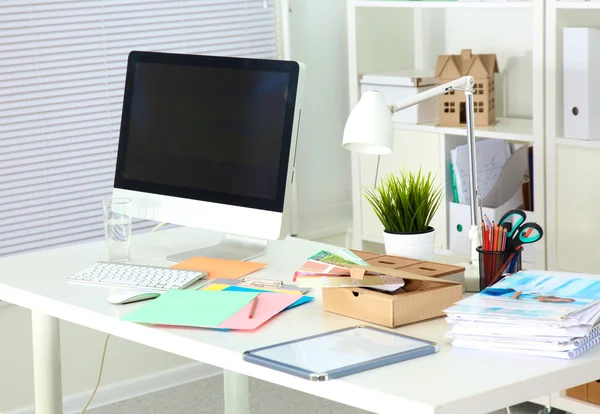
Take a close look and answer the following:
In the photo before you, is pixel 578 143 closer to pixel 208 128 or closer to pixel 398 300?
pixel 208 128

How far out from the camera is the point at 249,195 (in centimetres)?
221

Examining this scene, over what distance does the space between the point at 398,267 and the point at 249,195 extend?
0.43m

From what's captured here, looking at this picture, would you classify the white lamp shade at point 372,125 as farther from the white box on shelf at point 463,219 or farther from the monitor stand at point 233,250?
the white box on shelf at point 463,219

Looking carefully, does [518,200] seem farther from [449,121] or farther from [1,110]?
[1,110]

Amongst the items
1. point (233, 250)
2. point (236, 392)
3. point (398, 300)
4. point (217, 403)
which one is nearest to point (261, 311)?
point (398, 300)

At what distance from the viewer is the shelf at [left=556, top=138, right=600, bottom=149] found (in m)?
2.79

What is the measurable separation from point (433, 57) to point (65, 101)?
1.40 m

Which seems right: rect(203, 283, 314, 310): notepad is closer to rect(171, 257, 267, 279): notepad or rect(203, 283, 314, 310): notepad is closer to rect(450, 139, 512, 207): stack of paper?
Result: rect(171, 257, 267, 279): notepad

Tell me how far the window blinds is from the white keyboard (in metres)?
1.05

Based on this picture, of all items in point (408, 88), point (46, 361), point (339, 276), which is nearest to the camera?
point (339, 276)

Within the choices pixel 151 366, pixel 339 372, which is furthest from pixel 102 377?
pixel 339 372

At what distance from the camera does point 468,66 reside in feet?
10.7

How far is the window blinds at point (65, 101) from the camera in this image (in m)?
3.11

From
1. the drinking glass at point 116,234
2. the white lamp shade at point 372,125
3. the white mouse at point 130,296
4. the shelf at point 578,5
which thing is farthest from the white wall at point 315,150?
the white lamp shade at point 372,125
